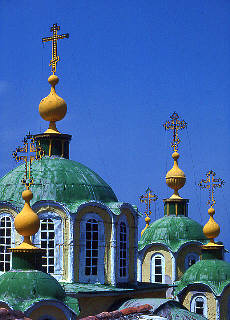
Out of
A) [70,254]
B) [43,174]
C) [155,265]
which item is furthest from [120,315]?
[155,265]

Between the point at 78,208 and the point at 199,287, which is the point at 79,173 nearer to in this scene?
the point at 78,208

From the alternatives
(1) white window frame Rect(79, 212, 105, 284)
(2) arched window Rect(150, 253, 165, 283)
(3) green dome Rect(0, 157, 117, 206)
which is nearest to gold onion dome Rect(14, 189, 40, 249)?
(3) green dome Rect(0, 157, 117, 206)

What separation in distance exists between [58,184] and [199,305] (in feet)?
24.8

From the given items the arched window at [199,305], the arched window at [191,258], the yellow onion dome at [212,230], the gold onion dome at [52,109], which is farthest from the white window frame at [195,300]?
the gold onion dome at [52,109]

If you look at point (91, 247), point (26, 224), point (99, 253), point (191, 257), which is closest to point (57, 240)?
point (91, 247)

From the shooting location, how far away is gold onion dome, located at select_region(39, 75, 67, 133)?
2352 cm

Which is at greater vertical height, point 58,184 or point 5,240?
point 58,184

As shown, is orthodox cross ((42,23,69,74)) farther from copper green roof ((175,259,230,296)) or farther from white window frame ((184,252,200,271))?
white window frame ((184,252,200,271))

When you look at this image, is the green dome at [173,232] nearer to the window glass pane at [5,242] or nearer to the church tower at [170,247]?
the church tower at [170,247]

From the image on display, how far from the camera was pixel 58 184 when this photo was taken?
21.5 meters

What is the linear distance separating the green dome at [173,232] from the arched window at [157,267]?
26.0 inches

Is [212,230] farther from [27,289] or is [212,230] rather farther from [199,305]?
[27,289]

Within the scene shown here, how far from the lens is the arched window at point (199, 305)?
25.1 metres

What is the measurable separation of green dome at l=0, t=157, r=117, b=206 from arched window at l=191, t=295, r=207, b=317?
5.34 meters
